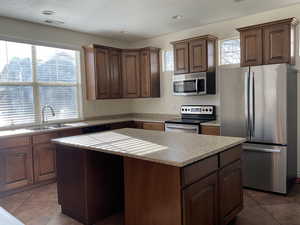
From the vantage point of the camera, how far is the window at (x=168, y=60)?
17.7 feet

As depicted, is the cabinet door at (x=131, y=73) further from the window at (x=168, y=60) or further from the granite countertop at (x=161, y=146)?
the granite countertop at (x=161, y=146)

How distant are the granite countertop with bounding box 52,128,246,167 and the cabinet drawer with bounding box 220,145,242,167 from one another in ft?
0.24

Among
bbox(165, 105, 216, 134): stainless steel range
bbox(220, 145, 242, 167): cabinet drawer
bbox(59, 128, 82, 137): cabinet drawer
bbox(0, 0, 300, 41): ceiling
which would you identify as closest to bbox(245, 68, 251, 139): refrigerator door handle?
bbox(165, 105, 216, 134): stainless steel range

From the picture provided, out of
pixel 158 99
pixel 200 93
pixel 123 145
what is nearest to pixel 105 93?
pixel 158 99

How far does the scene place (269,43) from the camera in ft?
11.9

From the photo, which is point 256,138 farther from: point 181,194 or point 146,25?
point 146,25

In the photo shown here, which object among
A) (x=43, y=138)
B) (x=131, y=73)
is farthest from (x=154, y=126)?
(x=43, y=138)

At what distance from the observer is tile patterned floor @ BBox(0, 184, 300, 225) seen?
107 inches

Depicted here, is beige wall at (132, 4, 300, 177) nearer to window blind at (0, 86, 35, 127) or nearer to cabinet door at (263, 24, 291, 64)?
cabinet door at (263, 24, 291, 64)

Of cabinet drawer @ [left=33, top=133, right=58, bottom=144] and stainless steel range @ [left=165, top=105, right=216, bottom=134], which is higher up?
stainless steel range @ [left=165, top=105, right=216, bottom=134]

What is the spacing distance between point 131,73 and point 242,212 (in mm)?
3585

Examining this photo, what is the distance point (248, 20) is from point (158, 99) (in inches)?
94.5

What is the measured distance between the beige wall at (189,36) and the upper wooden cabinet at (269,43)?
0.39m

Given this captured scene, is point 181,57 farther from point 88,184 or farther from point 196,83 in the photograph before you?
point 88,184
